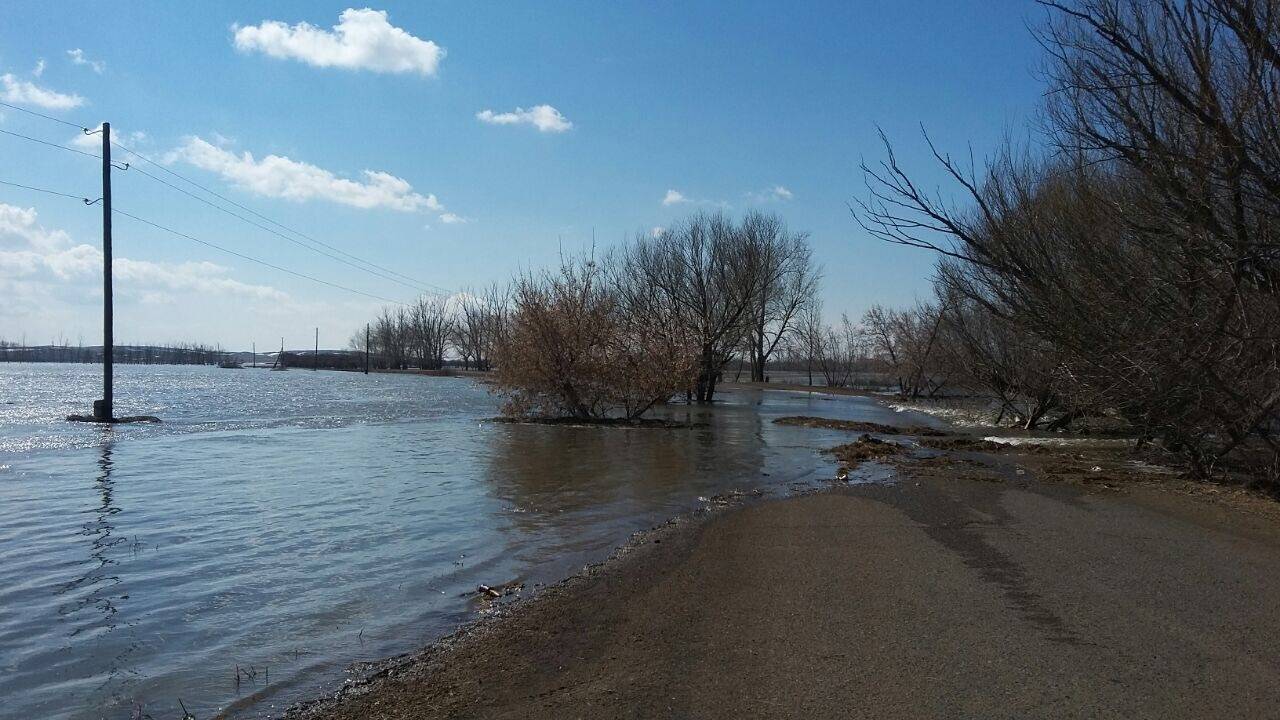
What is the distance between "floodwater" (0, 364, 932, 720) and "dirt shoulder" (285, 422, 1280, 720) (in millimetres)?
951

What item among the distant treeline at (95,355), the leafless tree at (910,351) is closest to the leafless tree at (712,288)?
the leafless tree at (910,351)

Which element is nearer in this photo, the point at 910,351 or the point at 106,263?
the point at 106,263

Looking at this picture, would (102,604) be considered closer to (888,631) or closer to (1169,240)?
(888,631)

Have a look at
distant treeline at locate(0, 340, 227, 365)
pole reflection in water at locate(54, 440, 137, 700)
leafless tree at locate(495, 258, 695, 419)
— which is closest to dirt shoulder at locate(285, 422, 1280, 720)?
pole reflection in water at locate(54, 440, 137, 700)

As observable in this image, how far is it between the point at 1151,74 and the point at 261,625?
961 centimetres

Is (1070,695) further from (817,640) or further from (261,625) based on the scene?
(261,625)

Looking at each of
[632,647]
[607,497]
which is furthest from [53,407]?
[632,647]

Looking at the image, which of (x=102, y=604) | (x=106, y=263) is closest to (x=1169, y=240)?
(x=102, y=604)

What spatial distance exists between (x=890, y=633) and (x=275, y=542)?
22.2 ft

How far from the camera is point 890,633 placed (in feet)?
15.9

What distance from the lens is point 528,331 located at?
27.6m

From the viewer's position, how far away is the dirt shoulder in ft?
12.9

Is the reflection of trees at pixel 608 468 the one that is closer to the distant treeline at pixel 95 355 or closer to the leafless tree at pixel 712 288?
the leafless tree at pixel 712 288

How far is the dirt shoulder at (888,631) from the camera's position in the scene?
155 inches
